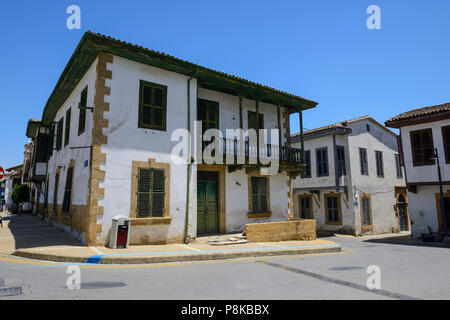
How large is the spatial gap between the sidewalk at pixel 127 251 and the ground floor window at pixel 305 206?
12.0 metres

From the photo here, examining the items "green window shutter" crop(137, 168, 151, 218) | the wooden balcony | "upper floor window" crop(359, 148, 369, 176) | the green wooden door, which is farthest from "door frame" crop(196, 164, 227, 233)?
"upper floor window" crop(359, 148, 369, 176)

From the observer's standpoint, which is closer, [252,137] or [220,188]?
[220,188]

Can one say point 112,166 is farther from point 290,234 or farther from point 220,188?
point 290,234

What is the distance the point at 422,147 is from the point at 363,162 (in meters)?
5.60

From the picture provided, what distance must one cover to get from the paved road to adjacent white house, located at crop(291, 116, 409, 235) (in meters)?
13.0

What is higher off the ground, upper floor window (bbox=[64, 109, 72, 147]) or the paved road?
upper floor window (bbox=[64, 109, 72, 147])

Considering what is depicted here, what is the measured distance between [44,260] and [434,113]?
19.1 m

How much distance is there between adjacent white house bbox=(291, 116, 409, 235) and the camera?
68.6 feet

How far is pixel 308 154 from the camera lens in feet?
75.4

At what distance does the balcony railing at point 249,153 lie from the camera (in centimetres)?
1188

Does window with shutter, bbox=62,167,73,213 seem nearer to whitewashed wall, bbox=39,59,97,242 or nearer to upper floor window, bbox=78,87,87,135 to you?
whitewashed wall, bbox=39,59,97,242

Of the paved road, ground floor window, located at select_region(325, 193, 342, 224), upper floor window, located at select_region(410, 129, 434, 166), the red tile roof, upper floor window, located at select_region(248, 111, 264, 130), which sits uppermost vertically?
the red tile roof

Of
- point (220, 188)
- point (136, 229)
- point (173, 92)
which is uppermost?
point (173, 92)
